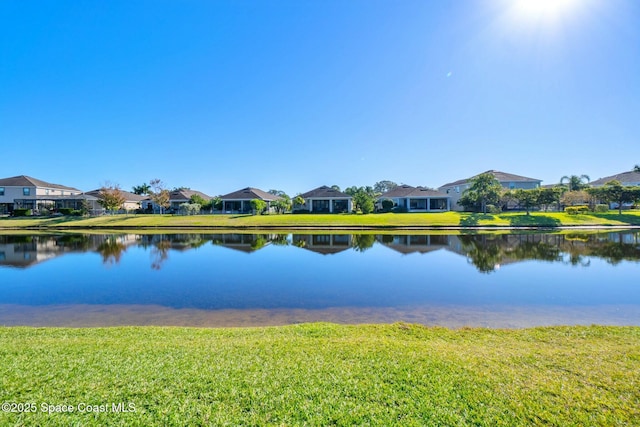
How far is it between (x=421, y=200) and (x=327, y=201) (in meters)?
16.0

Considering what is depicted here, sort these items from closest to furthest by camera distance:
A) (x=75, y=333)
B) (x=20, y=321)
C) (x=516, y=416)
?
(x=516, y=416), (x=75, y=333), (x=20, y=321)

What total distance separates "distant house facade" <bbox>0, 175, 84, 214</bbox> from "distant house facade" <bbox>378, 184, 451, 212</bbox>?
55531mm

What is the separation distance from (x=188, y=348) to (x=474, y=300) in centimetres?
802

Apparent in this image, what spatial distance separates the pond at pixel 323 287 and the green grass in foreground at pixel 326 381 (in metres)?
2.62

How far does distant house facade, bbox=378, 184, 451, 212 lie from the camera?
52.9 meters

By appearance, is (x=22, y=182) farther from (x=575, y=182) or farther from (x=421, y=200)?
(x=575, y=182)

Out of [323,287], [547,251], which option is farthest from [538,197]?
[323,287]

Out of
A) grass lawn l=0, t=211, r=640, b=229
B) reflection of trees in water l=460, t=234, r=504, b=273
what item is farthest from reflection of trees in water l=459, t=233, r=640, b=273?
grass lawn l=0, t=211, r=640, b=229

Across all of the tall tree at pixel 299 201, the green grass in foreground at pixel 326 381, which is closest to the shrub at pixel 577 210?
the tall tree at pixel 299 201

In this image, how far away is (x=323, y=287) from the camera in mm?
11227

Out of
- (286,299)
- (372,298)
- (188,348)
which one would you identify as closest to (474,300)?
(372,298)

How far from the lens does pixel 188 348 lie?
5.01m

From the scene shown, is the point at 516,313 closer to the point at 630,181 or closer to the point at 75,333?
the point at 75,333

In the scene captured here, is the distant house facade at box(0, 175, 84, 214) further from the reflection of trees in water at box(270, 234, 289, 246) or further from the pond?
the reflection of trees in water at box(270, 234, 289, 246)
